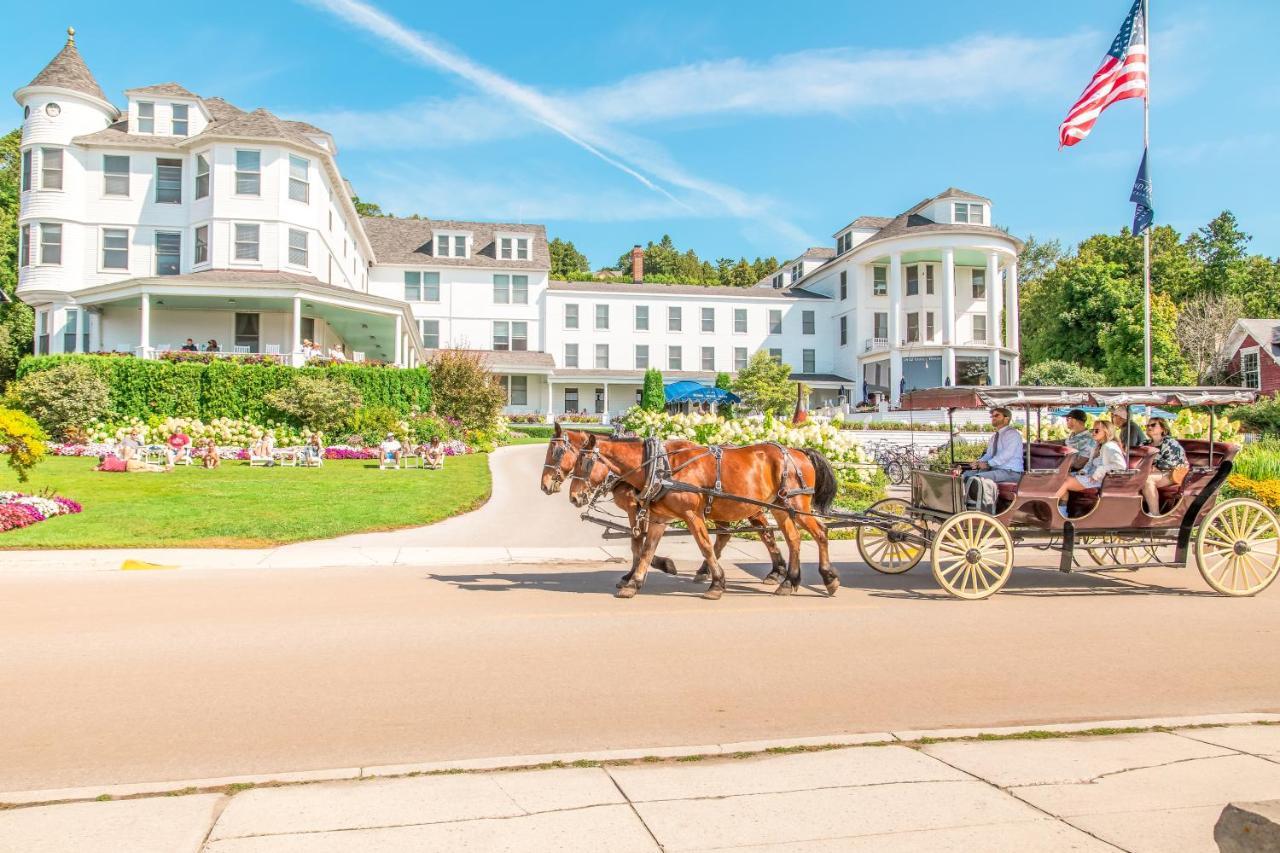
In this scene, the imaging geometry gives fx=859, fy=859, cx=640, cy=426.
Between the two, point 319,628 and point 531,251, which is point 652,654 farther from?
point 531,251

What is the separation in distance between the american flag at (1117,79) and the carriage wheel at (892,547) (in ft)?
54.1

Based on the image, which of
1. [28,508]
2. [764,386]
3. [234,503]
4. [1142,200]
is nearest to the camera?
[28,508]

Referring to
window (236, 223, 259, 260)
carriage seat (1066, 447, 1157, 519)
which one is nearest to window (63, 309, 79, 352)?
window (236, 223, 259, 260)

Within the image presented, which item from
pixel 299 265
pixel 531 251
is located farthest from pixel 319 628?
pixel 531 251

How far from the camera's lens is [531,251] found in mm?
56812

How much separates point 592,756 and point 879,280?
55.7m

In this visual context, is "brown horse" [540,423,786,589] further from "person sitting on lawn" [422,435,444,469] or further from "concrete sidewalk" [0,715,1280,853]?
"person sitting on lawn" [422,435,444,469]

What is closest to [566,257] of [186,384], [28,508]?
[186,384]

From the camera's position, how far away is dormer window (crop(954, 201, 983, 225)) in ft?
175

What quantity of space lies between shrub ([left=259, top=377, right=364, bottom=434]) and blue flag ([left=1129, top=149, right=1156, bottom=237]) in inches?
1031

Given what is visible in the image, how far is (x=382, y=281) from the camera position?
2138 inches

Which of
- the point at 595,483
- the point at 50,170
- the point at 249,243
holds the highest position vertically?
the point at 50,170

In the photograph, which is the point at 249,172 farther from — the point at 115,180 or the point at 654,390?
the point at 654,390

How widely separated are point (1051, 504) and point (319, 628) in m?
8.05
